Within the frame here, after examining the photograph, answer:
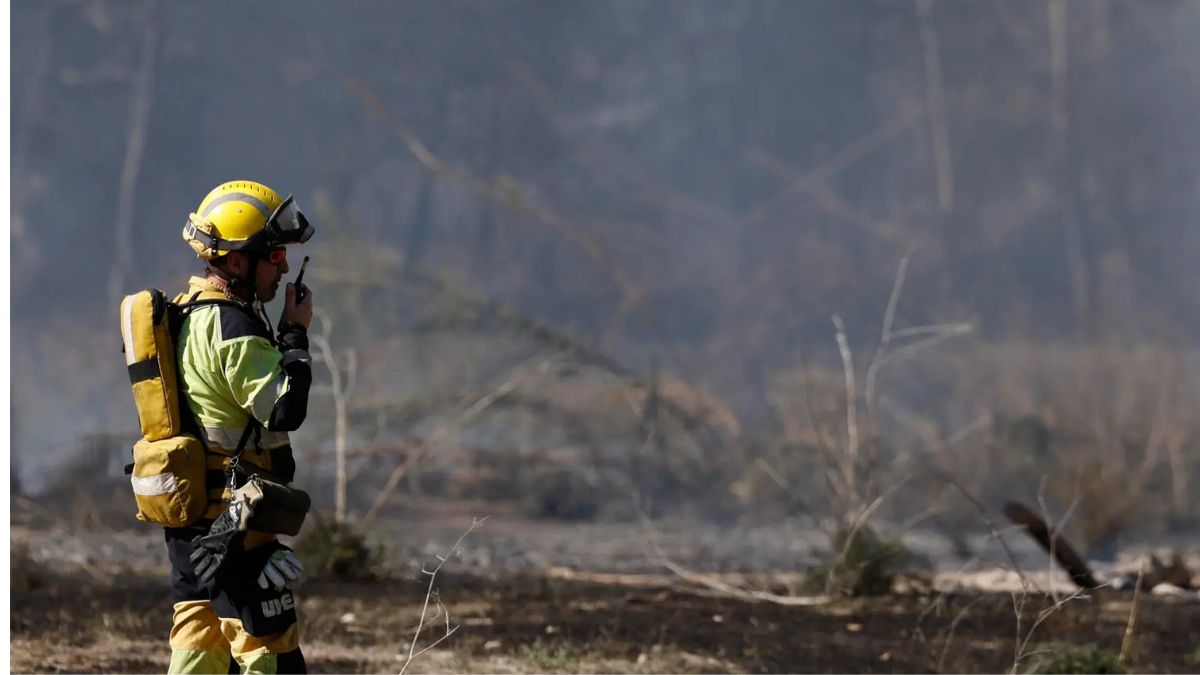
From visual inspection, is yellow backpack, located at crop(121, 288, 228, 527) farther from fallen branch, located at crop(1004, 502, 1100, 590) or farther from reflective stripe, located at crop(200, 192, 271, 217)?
fallen branch, located at crop(1004, 502, 1100, 590)

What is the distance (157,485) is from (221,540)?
19cm

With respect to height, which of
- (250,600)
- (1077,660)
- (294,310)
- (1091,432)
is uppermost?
(294,310)

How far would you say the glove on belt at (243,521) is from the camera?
341 cm

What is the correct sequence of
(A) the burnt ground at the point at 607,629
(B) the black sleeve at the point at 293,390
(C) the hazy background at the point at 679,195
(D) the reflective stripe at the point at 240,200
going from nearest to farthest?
(B) the black sleeve at the point at 293,390, (D) the reflective stripe at the point at 240,200, (A) the burnt ground at the point at 607,629, (C) the hazy background at the point at 679,195

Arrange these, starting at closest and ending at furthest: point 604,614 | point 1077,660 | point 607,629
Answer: point 1077,660, point 607,629, point 604,614

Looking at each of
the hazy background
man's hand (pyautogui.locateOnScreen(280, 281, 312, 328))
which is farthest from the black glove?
the hazy background

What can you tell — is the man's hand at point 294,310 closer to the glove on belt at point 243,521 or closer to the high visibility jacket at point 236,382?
the high visibility jacket at point 236,382

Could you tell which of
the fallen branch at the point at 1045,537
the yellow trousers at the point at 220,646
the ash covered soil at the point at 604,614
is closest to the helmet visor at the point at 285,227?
the yellow trousers at the point at 220,646

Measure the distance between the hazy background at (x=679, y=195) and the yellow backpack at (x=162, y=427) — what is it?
646 centimetres

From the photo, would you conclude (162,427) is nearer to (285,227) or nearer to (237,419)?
(237,419)

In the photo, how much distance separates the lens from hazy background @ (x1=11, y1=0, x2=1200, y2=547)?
10320 mm

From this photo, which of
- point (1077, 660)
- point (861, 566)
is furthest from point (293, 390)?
point (861, 566)

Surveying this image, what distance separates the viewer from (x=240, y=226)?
355 cm

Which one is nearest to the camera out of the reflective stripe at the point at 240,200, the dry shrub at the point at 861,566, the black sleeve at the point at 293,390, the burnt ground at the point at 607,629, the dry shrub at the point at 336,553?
the black sleeve at the point at 293,390
